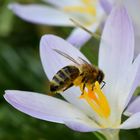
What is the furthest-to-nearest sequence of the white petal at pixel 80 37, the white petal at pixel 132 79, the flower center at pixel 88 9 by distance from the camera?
the flower center at pixel 88 9, the white petal at pixel 80 37, the white petal at pixel 132 79

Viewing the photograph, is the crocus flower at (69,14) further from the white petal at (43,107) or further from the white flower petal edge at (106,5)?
the white petal at (43,107)

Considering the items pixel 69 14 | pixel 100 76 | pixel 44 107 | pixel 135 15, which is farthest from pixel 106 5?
pixel 69 14

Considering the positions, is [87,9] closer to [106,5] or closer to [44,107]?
[106,5]

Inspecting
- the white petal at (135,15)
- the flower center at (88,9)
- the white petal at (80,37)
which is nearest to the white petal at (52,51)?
the white petal at (135,15)

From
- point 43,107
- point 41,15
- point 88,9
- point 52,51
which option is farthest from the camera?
point 41,15

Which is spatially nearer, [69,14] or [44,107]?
[44,107]

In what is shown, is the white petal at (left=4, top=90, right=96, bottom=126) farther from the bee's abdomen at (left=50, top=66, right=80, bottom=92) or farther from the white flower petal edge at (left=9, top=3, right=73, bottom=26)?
the white flower petal edge at (left=9, top=3, right=73, bottom=26)
